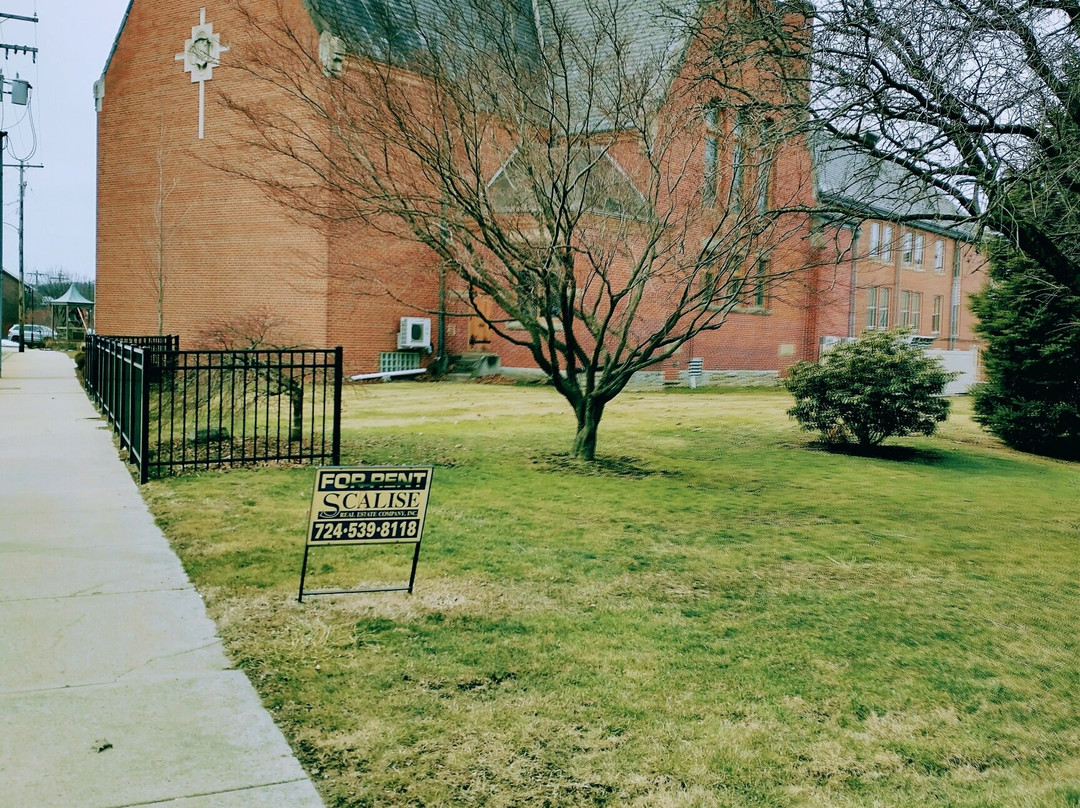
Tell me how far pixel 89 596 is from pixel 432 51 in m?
6.52

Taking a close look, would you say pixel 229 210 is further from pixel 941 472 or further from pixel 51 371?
pixel 941 472

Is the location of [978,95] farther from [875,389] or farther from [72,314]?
[72,314]

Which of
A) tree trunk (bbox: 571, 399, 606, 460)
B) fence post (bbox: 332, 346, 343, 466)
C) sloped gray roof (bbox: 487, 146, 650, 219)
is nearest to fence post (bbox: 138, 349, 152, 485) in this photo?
fence post (bbox: 332, 346, 343, 466)

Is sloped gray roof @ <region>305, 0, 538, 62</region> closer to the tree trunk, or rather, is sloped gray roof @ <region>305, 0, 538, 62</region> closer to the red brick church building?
the tree trunk

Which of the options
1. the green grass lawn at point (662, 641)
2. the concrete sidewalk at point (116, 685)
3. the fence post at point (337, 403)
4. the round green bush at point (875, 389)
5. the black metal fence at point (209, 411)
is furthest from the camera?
the round green bush at point (875, 389)

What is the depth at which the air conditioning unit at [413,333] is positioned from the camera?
26.7 metres

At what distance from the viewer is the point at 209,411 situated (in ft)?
35.9

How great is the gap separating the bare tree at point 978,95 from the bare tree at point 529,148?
162 centimetres

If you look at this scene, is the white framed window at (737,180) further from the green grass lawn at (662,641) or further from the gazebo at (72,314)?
the gazebo at (72,314)

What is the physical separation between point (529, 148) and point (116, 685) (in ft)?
25.6

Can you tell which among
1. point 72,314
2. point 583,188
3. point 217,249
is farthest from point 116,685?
point 72,314

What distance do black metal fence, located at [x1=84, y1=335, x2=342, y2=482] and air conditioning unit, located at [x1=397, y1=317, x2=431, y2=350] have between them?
426 inches

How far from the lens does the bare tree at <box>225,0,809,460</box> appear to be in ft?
32.8

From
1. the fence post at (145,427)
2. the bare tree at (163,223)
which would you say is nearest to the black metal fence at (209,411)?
the fence post at (145,427)
